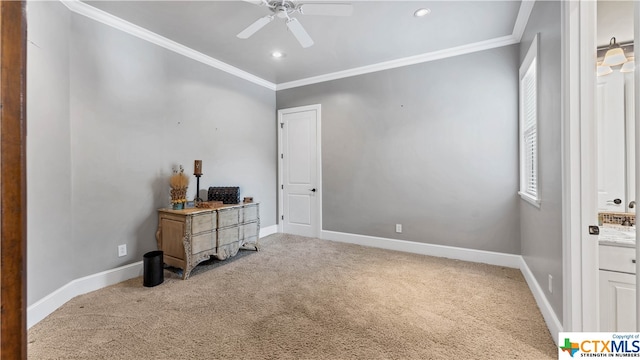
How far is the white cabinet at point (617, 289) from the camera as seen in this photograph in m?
1.47

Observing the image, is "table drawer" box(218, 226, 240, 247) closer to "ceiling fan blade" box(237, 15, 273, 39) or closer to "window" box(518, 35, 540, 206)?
"ceiling fan blade" box(237, 15, 273, 39)

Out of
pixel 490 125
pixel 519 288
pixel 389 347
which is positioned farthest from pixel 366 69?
pixel 389 347

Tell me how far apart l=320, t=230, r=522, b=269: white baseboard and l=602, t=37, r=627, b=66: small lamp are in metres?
2.06

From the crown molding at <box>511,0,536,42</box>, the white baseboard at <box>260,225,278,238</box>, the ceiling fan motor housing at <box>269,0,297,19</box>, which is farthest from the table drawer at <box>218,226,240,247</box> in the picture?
the crown molding at <box>511,0,536,42</box>

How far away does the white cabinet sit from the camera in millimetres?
1475

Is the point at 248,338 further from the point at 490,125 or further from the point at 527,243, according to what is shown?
the point at 490,125

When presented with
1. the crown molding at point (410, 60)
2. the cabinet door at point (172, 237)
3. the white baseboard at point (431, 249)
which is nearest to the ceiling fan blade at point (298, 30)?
the crown molding at point (410, 60)

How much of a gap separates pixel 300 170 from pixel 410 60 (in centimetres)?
240

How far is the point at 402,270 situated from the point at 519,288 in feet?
3.58

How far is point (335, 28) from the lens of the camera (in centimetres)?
285

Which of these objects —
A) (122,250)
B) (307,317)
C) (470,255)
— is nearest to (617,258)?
(470,255)

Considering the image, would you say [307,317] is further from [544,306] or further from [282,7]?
[282,7]

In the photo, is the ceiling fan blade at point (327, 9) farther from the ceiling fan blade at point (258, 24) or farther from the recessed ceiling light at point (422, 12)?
the recessed ceiling light at point (422, 12)

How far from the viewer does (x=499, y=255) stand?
3.13 metres
